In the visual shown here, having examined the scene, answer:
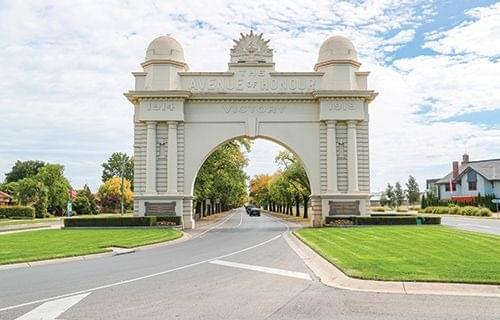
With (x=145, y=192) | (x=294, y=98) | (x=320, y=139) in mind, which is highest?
(x=294, y=98)

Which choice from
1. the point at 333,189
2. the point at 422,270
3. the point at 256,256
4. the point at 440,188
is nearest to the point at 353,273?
the point at 422,270

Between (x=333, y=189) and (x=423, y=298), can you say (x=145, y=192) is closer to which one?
(x=333, y=189)

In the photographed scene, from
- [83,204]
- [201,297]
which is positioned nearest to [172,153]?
[201,297]

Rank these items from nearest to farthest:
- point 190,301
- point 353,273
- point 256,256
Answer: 1. point 190,301
2. point 353,273
3. point 256,256

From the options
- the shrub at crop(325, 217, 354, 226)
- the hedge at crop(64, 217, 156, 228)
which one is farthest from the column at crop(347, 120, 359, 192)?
the hedge at crop(64, 217, 156, 228)

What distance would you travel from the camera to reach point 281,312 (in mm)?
8000

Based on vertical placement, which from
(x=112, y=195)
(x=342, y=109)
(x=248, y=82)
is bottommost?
(x=112, y=195)

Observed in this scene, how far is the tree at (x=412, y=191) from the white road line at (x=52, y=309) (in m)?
98.2

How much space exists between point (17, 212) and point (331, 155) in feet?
123

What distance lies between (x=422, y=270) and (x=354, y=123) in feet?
83.1

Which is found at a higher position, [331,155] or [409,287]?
[331,155]

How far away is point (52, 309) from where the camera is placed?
27.4 feet

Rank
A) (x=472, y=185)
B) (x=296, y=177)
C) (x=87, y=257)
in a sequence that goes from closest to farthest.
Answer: (x=87, y=257) < (x=296, y=177) < (x=472, y=185)

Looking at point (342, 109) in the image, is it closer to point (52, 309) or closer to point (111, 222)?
point (111, 222)
